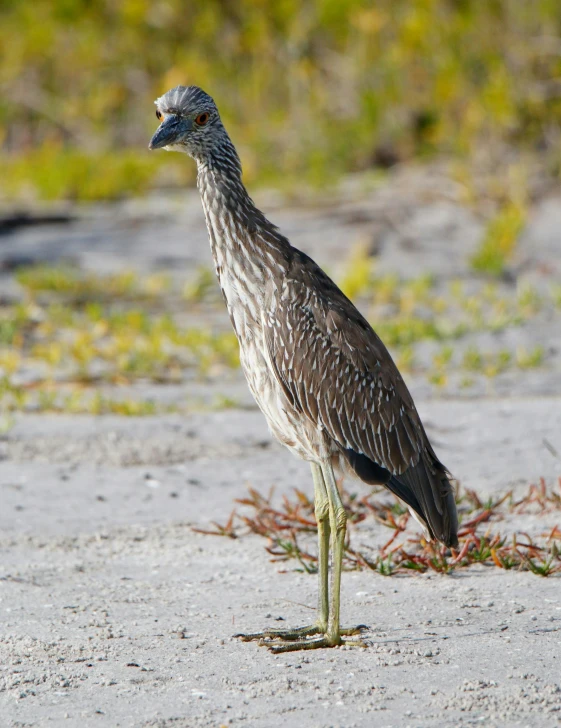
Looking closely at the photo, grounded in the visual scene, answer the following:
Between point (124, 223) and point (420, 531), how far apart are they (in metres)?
8.10

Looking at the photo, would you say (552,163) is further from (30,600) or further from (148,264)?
(30,600)

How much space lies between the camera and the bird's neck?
448cm

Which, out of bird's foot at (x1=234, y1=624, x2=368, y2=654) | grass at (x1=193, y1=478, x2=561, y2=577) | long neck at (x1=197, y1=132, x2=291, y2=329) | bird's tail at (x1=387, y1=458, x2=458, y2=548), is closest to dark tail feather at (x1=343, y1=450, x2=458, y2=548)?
bird's tail at (x1=387, y1=458, x2=458, y2=548)

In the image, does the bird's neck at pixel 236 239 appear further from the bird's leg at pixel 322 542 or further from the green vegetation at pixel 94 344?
the green vegetation at pixel 94 344

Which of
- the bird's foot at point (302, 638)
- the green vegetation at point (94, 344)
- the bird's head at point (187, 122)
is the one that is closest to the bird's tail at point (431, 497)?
the bird's foot at point (302, 638)

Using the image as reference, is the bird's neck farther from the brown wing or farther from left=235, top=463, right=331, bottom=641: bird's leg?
left=235, top=463, right=331, bottom=641: bird's leg

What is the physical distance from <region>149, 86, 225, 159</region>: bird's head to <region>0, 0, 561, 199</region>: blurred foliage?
27.1 ft

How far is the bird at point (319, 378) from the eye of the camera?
4359mm

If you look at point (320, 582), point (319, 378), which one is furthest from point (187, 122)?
point (320, 582)

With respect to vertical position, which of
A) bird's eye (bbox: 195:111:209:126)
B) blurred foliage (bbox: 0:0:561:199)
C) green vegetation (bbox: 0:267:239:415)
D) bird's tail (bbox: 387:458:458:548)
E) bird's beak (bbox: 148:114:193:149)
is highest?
blurred foliage (bbox: 0:0:561:199)

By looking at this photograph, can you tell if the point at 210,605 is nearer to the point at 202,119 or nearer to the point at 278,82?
the point at 202,119

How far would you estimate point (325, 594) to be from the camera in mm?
4301

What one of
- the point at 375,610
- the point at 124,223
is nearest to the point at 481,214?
the point at 124,223

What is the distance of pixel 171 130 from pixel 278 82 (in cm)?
1246
